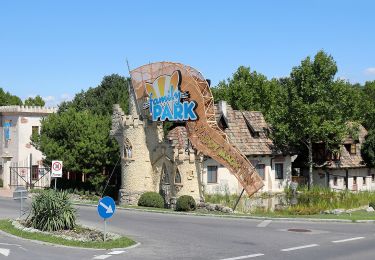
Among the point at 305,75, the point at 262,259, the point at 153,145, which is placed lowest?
the point at 262,259

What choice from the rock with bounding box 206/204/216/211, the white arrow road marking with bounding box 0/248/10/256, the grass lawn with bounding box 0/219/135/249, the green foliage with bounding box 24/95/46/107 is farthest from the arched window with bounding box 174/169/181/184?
the green foliage with bounding box 24/95/46/107

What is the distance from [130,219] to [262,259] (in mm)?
13069

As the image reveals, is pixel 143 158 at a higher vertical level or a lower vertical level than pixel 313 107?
lower

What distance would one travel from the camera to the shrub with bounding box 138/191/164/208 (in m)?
39.2

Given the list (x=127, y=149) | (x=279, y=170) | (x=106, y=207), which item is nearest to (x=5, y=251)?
(x=106, y=207)

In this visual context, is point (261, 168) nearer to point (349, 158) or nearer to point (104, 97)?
point (349, 158)

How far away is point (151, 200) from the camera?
1548 inches

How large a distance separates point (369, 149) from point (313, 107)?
10427 mm

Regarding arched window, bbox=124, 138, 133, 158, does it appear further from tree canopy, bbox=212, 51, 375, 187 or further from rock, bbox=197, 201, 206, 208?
tree canopy, bbox=212, 51, 375, 187

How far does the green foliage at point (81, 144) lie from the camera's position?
4819cm

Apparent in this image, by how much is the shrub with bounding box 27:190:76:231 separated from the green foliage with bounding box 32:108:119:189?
73.5 feet

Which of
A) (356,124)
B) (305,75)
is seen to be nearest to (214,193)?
(305,75)

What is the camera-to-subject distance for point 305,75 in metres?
49.5

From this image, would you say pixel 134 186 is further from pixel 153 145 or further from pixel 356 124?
pixel 356 124
